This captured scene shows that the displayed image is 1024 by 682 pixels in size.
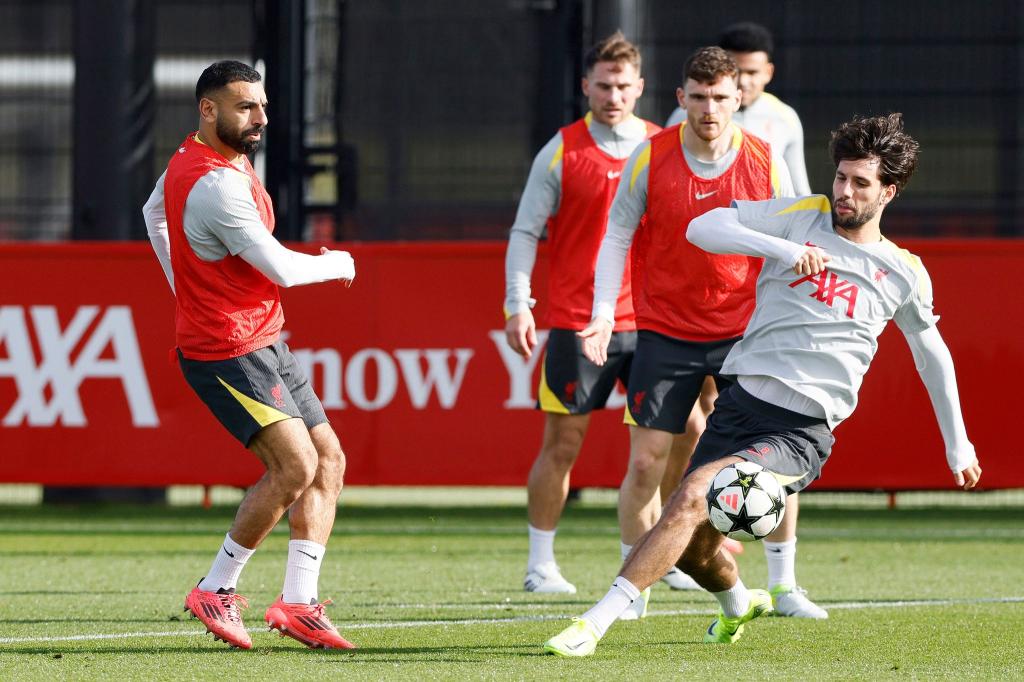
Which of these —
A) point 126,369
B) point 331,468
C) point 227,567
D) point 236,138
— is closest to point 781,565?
point 331,468

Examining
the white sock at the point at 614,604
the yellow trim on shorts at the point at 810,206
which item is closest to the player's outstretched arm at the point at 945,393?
the yellow trim on shorts at the point at 810,206

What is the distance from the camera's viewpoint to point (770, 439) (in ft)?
18.8

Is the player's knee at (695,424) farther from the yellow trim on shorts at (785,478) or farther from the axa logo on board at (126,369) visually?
the axa logo on board at (126,369)

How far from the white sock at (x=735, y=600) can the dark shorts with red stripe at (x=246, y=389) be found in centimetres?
155

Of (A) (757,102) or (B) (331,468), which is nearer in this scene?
(B) (331,468)

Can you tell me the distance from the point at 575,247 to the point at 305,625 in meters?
2.58

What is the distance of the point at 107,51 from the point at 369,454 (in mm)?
3352

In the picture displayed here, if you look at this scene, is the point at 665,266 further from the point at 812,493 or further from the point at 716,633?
the point at 812,493

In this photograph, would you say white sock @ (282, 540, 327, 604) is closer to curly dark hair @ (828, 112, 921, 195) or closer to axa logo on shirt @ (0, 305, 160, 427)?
curly dark hair @ (828, 112, 921, 195)

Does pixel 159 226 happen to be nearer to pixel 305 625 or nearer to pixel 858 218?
pixel 305 625

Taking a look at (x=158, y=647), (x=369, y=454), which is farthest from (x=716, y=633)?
(x=369, y=454)

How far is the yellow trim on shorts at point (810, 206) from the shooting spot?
5871 millimetres

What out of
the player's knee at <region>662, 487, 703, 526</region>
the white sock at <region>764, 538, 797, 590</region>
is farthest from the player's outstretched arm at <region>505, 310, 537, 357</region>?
the player's knee at <region>662, 487, 703, 526</region>

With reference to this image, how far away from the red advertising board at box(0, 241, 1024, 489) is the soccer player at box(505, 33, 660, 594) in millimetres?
2806
